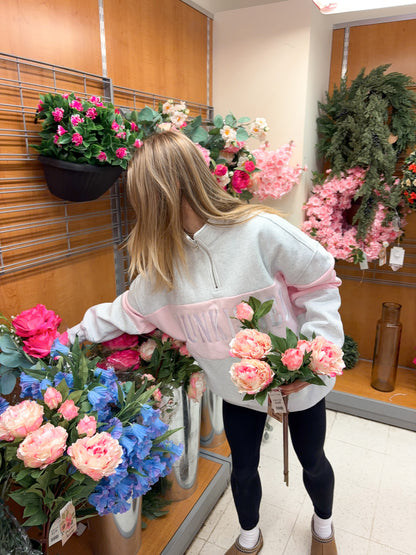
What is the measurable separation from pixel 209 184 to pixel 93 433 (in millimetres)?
778

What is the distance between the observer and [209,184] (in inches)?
51.8

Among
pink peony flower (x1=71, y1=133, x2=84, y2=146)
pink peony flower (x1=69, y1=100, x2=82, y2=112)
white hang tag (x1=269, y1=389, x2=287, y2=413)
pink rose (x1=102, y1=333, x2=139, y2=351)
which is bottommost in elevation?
pink rose (x1=102, y1=333, x2=139, y2=351)

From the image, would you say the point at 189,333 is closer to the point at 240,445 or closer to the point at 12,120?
the point at 240,445

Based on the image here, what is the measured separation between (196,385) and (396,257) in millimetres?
1671

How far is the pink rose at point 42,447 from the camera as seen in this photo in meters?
0.87

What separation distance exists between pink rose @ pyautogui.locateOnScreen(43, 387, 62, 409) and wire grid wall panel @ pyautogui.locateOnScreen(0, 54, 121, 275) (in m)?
0.59

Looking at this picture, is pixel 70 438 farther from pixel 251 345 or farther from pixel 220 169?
pixel 220 169

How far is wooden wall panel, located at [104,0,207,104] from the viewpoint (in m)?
1.85

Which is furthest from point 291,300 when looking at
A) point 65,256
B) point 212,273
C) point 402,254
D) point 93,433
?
point 402,254

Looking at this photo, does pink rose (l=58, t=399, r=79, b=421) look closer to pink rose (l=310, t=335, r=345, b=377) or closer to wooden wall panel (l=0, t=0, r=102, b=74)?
pink rose (l=310, t=335, r=345, b=377)

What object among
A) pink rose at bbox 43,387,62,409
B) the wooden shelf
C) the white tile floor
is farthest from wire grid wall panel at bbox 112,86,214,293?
the wooden shelf

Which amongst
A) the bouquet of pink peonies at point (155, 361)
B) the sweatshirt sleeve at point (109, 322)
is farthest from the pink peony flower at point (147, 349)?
the sweatshirt sleeve at point (109, 322)

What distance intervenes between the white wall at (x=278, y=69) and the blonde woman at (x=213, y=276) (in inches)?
56.9

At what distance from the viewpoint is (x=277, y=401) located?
115 cm
